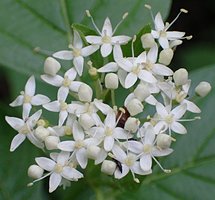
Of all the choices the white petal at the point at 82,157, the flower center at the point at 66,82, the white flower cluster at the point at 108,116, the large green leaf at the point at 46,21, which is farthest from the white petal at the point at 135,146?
the large green leaf at the point at 46,21

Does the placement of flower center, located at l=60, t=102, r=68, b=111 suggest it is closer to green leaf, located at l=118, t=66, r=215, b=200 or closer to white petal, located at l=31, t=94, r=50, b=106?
white petal, located at l=31, t=94, r=50, b=106

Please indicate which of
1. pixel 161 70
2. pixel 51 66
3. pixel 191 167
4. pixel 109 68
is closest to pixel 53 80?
pixel 51 66

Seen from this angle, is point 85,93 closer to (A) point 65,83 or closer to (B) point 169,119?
(A) point 65,83

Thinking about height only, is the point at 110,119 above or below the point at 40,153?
above

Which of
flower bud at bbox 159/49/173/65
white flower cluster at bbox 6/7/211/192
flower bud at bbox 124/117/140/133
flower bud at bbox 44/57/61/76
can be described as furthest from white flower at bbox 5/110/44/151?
flower bud at bbox 159/49/173/65

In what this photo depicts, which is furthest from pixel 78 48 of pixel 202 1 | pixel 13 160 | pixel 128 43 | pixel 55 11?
pixel 202 1

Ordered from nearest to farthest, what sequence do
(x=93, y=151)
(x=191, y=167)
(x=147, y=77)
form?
(x=93, y=151)
(x=147, y=77)
(x=191, y=167)

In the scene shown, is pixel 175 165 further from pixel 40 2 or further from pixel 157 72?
pixel 40 2
